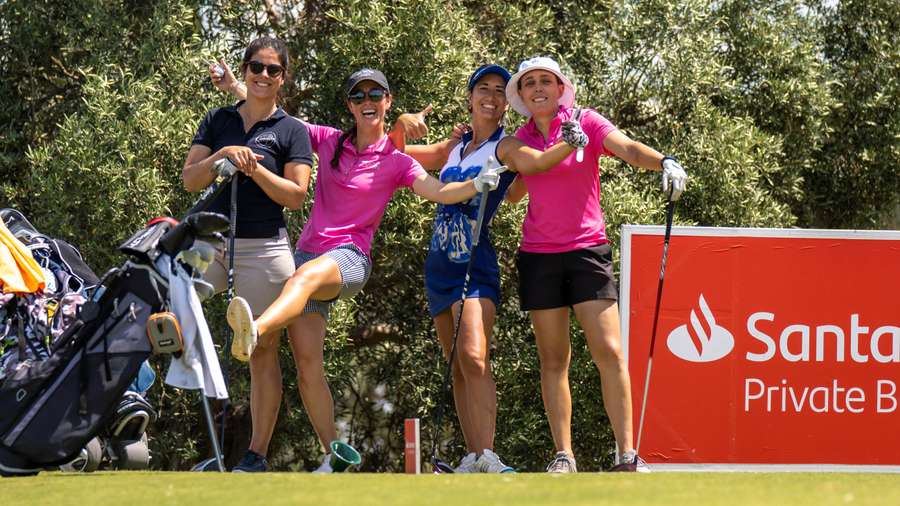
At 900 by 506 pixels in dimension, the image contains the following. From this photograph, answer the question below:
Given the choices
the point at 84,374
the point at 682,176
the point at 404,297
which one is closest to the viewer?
the point at 84,374

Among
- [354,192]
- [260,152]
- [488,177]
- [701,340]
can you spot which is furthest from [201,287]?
[701,340]

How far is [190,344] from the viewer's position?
5496mm

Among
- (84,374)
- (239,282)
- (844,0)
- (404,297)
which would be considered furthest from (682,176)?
(844,0)

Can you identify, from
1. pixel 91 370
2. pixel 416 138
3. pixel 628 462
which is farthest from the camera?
pixel 416 138

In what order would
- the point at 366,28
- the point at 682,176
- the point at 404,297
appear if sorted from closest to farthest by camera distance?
1. the point at 682,176
2. the point at 366,28
3. the point at 404,297

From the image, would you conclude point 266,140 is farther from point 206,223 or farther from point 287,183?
point 206,223

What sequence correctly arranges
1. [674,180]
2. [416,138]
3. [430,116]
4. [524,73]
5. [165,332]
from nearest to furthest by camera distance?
[165,332] < [674,180] < [524,73] < [416,138] < [430,116]

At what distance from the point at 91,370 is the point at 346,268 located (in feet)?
4.43

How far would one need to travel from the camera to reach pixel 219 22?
1100 centimetres

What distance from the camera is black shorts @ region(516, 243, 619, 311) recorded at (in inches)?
252

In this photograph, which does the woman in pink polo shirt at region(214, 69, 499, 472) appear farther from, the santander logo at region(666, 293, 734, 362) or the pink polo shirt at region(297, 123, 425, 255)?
the santander logo at region(666, 293, 734, 362)

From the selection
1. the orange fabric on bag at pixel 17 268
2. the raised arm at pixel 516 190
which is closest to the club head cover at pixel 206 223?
the orange fabric on bag at pixel 17 268

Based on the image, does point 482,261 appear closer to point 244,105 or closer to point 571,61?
point 244,105

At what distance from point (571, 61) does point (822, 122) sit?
2.31m
